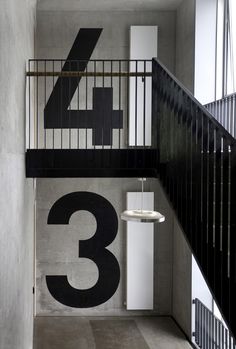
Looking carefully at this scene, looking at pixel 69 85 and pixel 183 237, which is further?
pixel 69 85

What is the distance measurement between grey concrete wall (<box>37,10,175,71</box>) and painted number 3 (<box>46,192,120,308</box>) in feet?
8.76

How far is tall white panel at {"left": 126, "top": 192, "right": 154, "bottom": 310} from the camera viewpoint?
7785 mm

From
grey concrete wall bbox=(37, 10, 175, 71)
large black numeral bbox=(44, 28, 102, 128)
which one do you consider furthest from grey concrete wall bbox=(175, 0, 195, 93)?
large black numeral bbox=(44, 28, 102, 128)

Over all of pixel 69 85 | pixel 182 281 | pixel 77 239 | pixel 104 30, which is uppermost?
pixel 104 30

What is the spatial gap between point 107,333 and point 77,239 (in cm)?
176


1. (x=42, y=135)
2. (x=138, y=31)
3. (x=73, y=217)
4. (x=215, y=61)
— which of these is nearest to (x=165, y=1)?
(x=138, y=31)

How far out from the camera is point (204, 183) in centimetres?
326

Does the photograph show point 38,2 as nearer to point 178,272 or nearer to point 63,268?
point 63,268

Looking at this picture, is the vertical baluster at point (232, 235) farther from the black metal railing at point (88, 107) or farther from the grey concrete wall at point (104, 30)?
the grey concrete wall at point (104, 30)

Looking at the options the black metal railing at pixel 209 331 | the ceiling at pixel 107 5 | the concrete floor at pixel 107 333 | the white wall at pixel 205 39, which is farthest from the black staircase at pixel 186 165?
the concrete floor at pixel 107 333

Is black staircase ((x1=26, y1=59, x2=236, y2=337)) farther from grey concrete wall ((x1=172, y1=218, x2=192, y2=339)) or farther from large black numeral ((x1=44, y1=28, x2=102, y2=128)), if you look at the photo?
grey concrete wall ((x1=172, y1=218, x2=192, y2=339))

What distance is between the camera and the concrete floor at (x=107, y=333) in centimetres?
657

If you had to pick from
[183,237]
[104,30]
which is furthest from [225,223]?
[104,30]

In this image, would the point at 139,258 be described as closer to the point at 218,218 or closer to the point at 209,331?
the point at 209,331
